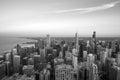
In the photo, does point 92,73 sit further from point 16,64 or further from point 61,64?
point 16,64

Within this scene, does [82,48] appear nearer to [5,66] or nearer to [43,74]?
[43,74]

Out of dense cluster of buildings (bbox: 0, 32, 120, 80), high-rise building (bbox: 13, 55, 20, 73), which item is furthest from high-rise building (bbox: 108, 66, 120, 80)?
high-rise building (bbox: 13, 55, 20, 73)

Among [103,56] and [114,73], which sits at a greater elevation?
[103,56]

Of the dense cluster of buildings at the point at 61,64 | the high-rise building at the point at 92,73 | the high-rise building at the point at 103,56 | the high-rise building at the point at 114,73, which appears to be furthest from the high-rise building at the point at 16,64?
the high-rise building at the point at 103,56

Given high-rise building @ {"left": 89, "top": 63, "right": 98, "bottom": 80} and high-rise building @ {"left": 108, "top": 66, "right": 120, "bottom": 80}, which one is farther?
high-rise building @ {"left": 108, "top": 66, "right": 120, "bottom": 80}

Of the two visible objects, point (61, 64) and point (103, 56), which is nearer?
point (61, 64)

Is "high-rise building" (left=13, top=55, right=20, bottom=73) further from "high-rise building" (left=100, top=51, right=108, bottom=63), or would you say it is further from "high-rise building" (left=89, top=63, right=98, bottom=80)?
"high-rise building" (left=100, top=51, right=108, bottom=63)

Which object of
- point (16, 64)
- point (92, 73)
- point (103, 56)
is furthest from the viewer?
point (103, 56)

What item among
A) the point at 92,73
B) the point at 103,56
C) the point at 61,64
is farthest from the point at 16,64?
the point at 103,56

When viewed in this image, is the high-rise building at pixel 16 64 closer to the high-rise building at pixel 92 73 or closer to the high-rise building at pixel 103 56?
the high-rise building at pixel 92 73

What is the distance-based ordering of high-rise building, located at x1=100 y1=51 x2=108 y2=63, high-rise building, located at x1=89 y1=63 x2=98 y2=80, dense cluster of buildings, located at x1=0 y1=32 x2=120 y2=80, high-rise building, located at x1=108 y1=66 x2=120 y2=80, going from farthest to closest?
high-rise building, located at x1=100 y1=51 x2=108 y2=63, high-rise building, located at x1=108 y1=66 x2=120 y2=80, high-rise building, located at x1=89 y1=63 x2=98 y2=80, dense cluster of buildings, located at x1=0 y1=32 x2=120 y2=80
